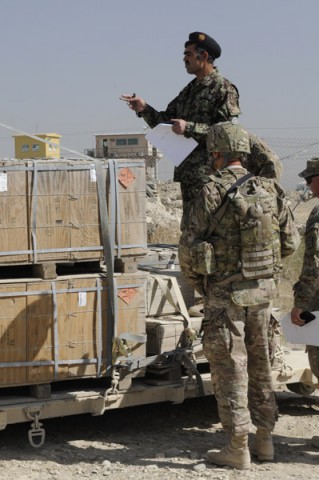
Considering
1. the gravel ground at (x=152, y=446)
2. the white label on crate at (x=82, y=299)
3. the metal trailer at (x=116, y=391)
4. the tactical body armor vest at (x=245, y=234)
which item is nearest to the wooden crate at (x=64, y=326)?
the white label on crate at (x=82, y=299)

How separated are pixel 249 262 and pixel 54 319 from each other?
53.9 inches

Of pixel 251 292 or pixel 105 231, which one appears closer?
pixel 251 292

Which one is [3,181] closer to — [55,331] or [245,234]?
[55,331]

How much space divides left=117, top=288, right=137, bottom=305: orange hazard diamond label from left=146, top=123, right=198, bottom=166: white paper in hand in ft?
3.34

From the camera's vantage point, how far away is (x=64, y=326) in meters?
6.11

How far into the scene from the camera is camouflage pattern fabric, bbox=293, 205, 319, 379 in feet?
19.6

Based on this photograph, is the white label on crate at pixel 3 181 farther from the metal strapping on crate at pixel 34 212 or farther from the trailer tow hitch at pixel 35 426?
the trailer tow hitch at pixel 35 426

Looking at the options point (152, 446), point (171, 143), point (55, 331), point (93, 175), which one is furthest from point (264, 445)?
point (171, 143)

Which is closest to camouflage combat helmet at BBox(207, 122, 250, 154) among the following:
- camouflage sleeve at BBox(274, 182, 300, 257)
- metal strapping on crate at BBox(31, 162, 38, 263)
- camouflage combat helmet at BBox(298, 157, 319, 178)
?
camouflage sleeve at BBox(274, 182, 300, 257)

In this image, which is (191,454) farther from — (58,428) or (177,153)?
(177,153)

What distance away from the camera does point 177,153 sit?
6625mm

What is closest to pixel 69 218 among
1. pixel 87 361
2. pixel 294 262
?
pixel 87 361

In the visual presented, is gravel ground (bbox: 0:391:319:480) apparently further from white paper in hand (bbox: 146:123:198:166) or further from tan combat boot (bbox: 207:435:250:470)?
white paper in hand (bbox: 146:123:198:166)

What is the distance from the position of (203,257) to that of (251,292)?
405 mm
